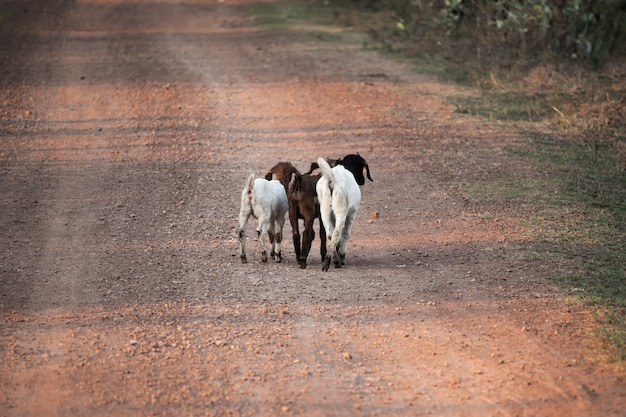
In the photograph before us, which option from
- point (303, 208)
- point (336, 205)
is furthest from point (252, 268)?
point (336, 205)

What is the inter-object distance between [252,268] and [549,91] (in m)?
8.72

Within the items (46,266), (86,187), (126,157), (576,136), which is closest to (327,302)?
(46,266)

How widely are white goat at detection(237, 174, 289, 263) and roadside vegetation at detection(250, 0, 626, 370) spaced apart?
233 centimetres

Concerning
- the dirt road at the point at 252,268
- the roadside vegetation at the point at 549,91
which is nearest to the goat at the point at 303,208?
the dirt road at the point at 252,268

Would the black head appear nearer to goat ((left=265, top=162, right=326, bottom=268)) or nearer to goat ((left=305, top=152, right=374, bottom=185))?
goat ((left=305, top=152, right=374, bottom=185))

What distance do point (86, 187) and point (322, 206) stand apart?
4.05 m

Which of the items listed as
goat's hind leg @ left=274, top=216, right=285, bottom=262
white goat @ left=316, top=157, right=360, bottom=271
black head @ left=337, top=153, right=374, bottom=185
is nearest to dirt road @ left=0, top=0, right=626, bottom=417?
goat's hind leg @ left=274, top=216, right=285, bottom=262

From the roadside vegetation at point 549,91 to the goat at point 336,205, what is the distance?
177 cm

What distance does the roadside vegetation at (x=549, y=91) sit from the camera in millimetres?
9170

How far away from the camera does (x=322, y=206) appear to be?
8.59m

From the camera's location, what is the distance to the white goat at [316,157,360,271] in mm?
8484

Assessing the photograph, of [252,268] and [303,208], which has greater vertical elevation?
[303,208]

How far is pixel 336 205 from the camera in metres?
8.49

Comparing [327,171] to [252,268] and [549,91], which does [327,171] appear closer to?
[252,268]
